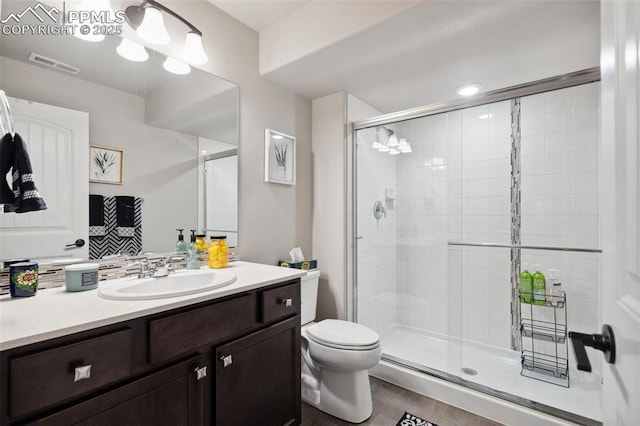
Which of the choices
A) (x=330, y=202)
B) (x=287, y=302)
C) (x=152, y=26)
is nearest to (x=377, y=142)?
(x=330, y=202)

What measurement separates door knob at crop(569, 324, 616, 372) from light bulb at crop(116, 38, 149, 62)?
1992mm

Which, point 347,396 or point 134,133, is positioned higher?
point 134,133

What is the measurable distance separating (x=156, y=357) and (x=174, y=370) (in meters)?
0.10

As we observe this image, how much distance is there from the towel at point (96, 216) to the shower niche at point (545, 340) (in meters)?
2.78

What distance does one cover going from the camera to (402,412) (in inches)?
72.1

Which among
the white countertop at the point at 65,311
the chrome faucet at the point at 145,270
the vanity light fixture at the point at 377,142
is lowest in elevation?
the white countertop at the point at 65,311

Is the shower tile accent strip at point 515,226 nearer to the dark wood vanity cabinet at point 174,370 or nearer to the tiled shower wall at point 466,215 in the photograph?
the tiled shower wall at point 466,215

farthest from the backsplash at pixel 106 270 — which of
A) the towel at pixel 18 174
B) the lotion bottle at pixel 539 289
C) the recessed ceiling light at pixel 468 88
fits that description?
the lotion bottle at pixel 539 289

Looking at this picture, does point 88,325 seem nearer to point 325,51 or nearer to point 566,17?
point 325,51

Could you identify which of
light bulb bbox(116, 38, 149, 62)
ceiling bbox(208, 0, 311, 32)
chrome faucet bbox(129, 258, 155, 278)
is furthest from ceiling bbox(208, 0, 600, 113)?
chrome faucet bbox(129, 258, 155, 278)

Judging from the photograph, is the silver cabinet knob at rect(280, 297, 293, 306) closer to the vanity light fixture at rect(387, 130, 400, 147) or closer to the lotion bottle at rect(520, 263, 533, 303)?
the vanity light fixture at rect(387, 130, 400, 147)

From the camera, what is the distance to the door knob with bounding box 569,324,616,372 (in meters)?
0.58

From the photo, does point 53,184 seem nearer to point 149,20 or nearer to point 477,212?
point 149,20

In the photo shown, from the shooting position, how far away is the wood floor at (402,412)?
1.74 meters
